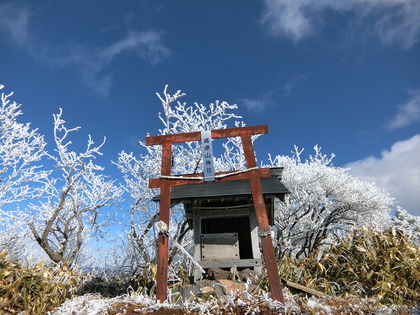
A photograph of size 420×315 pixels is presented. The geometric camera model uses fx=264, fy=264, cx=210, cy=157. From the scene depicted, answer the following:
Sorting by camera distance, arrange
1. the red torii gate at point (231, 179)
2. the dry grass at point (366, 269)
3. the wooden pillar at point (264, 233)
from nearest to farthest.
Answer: the wooden pillar at point (264, 233) < the red torii gate at point (231, 179) < the dry grass at point (366, 269)

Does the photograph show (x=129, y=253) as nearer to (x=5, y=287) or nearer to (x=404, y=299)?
(x=5, y=287)

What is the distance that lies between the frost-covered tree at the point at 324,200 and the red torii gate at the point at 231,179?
1012 centimetres

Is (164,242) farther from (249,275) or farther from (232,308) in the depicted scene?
(249,275)

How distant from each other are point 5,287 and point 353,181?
17338mm

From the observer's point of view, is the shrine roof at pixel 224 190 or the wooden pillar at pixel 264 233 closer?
the wooden pillar at pixel 264 233

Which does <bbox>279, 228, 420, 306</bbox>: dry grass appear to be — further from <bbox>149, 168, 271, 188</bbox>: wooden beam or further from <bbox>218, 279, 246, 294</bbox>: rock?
<bbox>149, 168, 271, 188</bbox>: wooden beam

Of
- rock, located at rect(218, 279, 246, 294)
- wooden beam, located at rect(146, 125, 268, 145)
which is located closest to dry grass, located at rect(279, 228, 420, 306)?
rock, located at rect(218, 279, 246, 294)

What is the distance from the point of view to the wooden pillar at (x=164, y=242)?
4.04 meters

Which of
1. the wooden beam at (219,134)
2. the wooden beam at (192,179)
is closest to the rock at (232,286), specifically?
the wooden beam at (192,179)

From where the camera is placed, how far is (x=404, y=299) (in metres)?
5.13

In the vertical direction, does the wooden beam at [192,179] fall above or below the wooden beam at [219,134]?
below

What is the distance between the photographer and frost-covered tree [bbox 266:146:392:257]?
1424 cm

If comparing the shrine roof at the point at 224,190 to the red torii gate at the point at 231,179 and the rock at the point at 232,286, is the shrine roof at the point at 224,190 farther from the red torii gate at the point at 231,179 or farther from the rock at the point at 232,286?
the rock at the point at 232,286

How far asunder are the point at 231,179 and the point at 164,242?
153 centimetres
